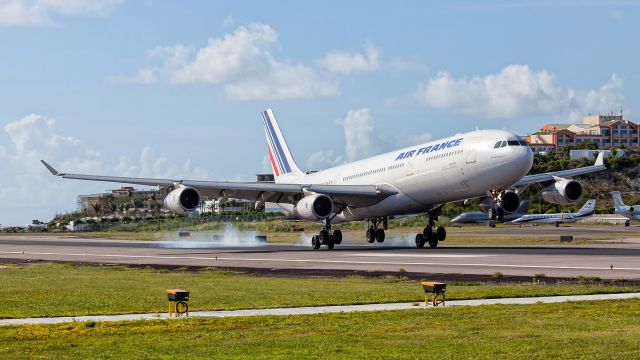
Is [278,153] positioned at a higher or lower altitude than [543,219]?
higher

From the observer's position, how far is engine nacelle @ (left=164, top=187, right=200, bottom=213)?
201 ft

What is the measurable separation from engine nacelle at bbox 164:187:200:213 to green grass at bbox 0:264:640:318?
21.8 meters

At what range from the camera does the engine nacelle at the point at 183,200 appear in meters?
61.2

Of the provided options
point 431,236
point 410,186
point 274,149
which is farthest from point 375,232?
point 274,149

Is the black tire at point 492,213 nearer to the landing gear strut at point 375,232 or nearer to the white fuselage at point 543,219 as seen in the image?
the landing gear strut at point 375,232

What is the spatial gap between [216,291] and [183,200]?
31.3m

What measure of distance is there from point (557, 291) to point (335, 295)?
630 cm

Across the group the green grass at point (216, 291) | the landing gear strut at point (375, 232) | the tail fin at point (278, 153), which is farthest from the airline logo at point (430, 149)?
the green grass at point (216, 291)

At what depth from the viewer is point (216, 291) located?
3045 centimetres

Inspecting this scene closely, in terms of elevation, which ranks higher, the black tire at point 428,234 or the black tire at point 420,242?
the black tire at point 428,234

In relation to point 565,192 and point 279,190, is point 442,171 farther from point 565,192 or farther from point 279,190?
point 279,190

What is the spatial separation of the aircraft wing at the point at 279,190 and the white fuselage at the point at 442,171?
0.64 metres

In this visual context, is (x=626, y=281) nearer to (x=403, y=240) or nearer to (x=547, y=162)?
(x=403, y=240)

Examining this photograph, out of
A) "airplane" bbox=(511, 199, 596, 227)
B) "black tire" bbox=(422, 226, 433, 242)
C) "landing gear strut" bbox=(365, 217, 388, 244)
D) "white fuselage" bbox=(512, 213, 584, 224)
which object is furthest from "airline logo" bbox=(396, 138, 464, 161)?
"white fuselage" bbox=(512, 213, 584, 224)
